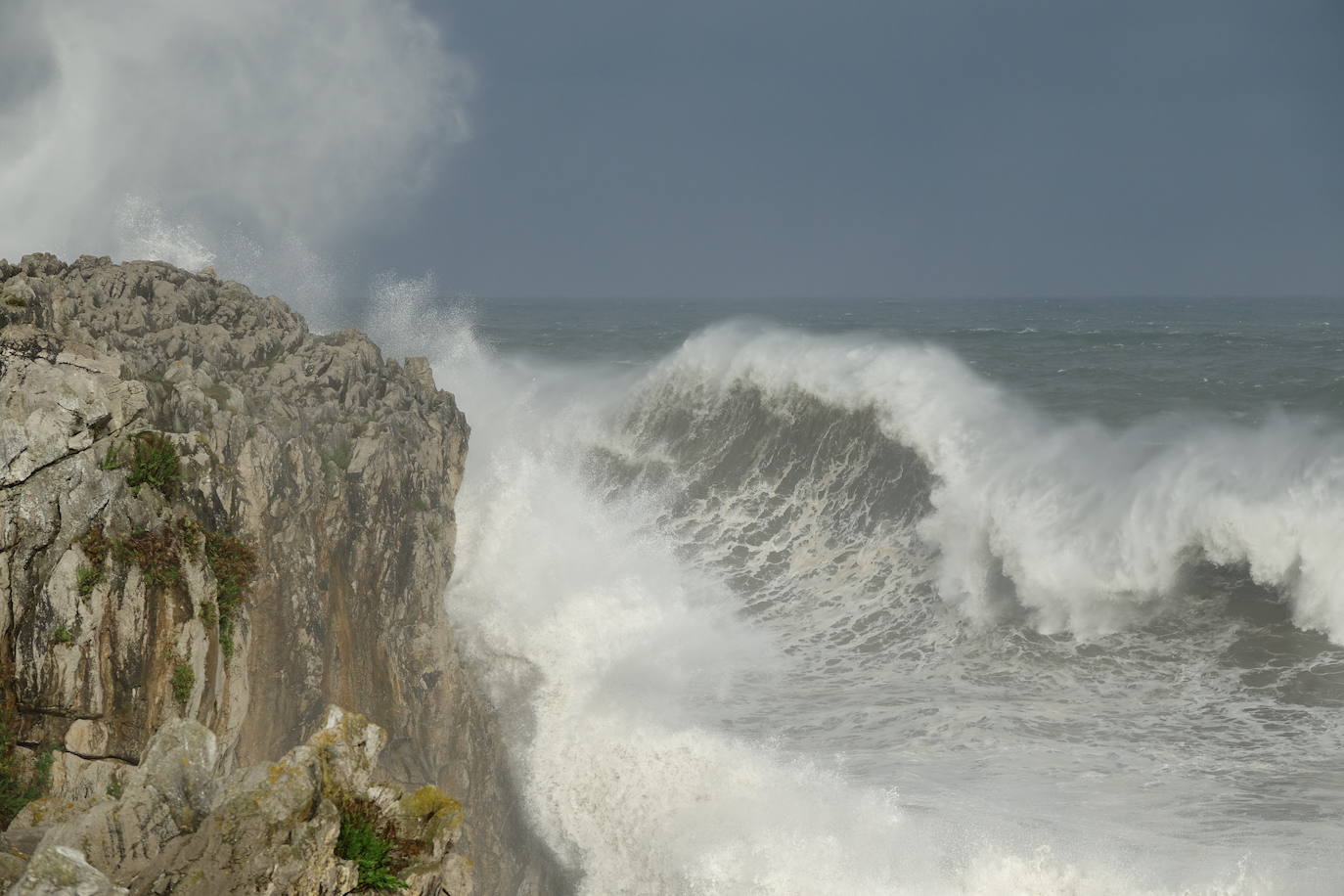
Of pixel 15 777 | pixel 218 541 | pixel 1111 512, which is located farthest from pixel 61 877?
pixel 1111 512

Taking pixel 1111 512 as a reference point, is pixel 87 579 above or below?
above

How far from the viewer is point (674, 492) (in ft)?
80.7

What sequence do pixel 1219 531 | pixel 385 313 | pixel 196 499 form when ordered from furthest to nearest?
pixel 385 313 → pixel 1219 531 → pixel 196 499

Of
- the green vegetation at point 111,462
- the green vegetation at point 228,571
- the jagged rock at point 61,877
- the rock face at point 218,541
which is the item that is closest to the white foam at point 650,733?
the rock face at point 218,541

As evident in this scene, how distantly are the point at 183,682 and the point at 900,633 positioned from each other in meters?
11.9

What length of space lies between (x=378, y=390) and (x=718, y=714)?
22.8 feet

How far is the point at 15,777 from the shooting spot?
29.5ft

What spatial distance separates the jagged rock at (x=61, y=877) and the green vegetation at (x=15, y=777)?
10.3 ft

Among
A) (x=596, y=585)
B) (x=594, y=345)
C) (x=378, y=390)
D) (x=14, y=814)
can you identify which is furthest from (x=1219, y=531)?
(x=594, y=345)

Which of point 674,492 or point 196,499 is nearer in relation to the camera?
point 196,499

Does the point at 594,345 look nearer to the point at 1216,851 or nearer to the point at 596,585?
the point at 596,585

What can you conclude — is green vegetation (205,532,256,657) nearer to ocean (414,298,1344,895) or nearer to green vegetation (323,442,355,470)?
A: green vegetation (323,442,355,470)

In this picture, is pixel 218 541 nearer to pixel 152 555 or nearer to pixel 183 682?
pixel 152 555

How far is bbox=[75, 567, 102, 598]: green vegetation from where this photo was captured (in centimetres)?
936
